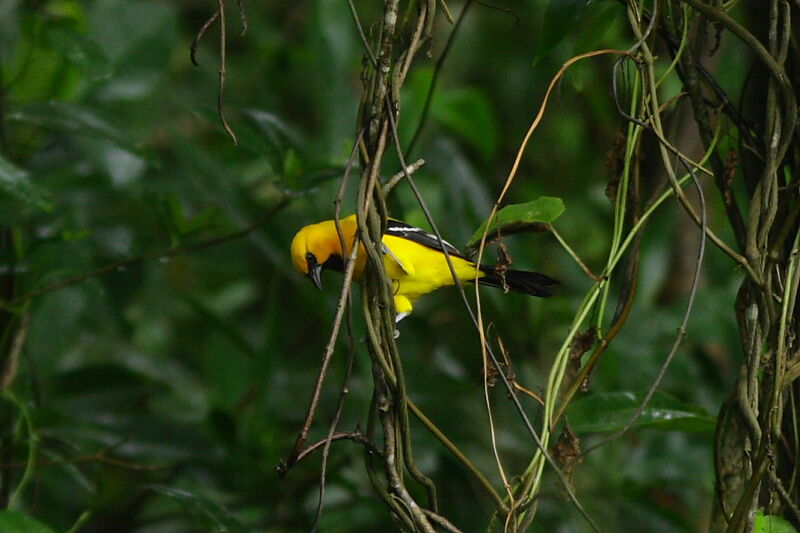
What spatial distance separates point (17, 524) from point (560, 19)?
1.42m

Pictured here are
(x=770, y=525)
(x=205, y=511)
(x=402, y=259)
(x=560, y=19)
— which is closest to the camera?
(x=770, y=525)

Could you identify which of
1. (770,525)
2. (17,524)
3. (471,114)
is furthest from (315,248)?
(471,114)

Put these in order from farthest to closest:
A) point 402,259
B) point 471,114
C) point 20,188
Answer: point 471,114 < point 402,259 < point 20,188

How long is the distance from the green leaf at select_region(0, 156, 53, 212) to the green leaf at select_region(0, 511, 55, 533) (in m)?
0.89

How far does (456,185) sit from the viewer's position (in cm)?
343

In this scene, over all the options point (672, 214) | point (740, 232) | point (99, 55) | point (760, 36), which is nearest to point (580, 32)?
point (760, 36)

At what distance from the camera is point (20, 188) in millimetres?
2422

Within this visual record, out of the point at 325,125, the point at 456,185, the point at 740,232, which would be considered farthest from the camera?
the point at 325,125

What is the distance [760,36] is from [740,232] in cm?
43

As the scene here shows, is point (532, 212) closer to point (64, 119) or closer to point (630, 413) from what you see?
Result: point (630, 413)

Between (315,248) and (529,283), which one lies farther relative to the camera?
(315,248)

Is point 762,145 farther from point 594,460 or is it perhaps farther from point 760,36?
point 594,460

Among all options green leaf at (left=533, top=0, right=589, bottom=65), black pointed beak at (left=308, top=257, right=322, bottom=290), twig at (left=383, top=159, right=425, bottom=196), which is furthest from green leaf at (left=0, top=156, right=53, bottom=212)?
green leaf at (left=533, top=0, right=589, bottom=65)

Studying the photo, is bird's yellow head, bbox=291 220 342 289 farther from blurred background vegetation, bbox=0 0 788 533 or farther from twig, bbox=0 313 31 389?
twig, bbox=0 313 31 389
